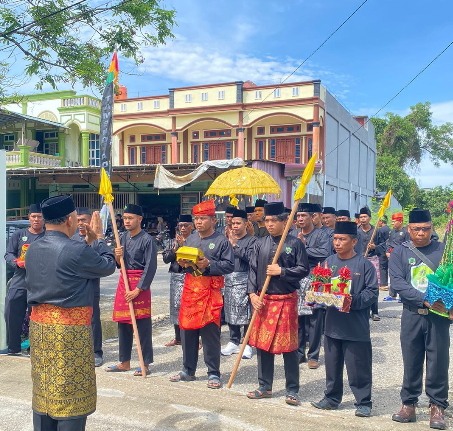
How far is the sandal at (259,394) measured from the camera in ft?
15.1

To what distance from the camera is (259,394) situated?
4.63 metres

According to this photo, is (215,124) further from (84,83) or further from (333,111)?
(84,83)

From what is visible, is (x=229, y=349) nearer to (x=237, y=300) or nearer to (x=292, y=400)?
(x=237, y=300)

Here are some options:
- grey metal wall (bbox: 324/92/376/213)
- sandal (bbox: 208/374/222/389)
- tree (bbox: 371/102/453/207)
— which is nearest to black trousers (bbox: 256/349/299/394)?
sandal (bbox: 208/374/222/389)

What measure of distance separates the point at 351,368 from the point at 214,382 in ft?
4.74

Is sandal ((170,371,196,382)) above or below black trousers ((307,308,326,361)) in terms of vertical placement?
below

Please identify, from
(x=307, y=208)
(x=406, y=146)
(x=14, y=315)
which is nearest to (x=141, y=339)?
(x=14, y=315)

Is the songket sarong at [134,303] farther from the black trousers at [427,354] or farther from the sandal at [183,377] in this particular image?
the black trousers at [427,354]

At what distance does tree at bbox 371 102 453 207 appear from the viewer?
32.9 metres

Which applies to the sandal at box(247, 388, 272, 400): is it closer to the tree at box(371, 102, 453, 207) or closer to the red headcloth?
the red headcloth

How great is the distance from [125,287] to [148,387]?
1.08 metres

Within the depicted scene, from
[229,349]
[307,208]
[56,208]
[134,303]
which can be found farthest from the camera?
[307,208]

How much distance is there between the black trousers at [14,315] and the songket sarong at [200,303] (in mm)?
2203

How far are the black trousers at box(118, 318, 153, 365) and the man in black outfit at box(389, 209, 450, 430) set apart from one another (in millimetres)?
2618
